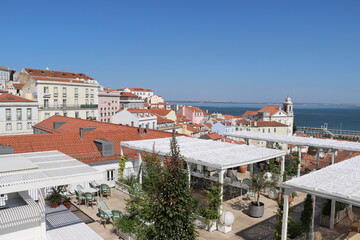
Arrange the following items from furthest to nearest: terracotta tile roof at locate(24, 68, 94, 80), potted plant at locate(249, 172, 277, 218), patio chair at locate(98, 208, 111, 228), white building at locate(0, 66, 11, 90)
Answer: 1. white building at locate(0, 66, 11, 90)
2. terracotta tile roof at locate(24, 68, 94, 80)
3. potted plant at locate(249, 172, 277, 218)
4. patio chair at locate(98, 208, 111, 228)

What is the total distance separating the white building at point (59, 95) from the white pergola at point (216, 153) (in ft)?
125

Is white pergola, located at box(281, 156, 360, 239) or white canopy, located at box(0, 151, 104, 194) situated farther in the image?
white canopy, located at box(0, 151, 104, 194)

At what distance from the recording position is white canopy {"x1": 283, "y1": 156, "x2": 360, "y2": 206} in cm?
676

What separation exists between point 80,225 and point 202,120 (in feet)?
271

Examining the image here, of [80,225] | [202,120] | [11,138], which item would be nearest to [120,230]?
[80,225]

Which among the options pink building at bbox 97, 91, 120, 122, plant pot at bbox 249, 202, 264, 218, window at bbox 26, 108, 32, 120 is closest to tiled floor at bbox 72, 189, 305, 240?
plant pot at bbox 249, 202, 264, 218

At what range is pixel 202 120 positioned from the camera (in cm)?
9138

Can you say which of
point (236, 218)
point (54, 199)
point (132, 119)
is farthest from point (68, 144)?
point (132, 119)

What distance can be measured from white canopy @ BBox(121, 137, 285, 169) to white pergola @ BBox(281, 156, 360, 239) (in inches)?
115

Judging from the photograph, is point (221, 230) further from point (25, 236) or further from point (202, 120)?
point (202, 120)

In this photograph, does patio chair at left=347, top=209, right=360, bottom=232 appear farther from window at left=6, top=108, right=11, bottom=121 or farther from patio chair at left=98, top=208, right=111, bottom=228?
window at left=6, top=108, right=11, bottom=121

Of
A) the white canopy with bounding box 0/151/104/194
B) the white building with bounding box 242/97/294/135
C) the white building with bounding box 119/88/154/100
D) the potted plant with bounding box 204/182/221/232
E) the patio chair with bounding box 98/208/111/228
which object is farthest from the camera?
the white building with bounding box 119/88/154/100

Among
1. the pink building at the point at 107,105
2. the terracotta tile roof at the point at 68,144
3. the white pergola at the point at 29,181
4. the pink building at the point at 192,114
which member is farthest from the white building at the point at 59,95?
the white pergola at the point at 29,181

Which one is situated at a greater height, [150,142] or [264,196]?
[150,142]
